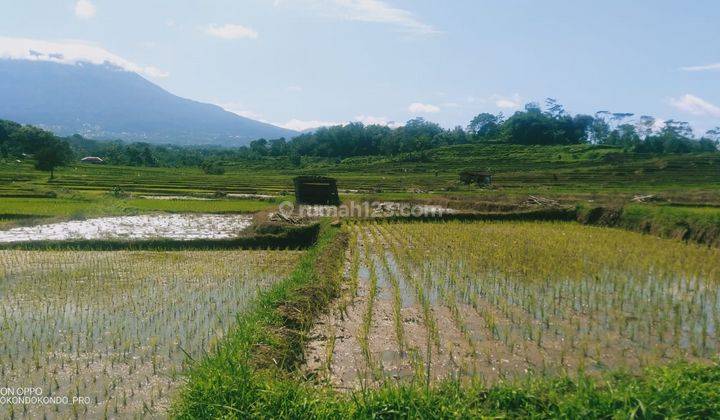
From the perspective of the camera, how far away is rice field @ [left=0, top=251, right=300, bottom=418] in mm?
4492

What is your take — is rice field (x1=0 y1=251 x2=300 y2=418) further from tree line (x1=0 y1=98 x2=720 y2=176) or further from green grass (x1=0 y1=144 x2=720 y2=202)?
tree line (x1=0 y1=98 x2=720 y2=176)

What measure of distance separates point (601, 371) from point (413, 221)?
1148 cm

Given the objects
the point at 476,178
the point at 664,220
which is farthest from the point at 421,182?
the point at 664,220

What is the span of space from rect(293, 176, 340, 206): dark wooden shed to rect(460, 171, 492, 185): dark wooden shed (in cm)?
1186

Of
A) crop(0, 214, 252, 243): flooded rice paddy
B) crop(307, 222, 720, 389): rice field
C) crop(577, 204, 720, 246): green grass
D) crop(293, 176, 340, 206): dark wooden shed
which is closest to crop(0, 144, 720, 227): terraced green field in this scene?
crop(0, 214, 252, 243): flooded rice paddy

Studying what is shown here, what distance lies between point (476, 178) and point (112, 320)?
2530 cm

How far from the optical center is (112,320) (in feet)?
21.0

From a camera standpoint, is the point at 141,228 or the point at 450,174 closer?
the point at 141,228

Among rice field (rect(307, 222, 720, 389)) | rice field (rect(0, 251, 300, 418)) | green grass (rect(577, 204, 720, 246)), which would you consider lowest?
rice field (rect(0, 251, 300, 418))

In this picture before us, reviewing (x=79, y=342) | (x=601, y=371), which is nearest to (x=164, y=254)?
(x=79, y=342)

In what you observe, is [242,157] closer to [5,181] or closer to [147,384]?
[5,181]

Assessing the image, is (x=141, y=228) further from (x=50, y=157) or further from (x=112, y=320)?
(x=50, y=157)

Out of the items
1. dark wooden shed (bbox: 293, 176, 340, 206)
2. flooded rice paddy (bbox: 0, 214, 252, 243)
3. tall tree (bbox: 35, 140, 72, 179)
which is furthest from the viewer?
tall tree (bbox: 35, 140, 72, 179)

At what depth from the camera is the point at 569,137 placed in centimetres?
7150
